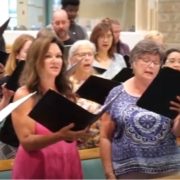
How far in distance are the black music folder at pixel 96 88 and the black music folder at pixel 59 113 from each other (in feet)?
1.92

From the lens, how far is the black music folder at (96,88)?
2770 mm

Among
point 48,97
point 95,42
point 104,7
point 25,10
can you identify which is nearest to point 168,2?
point 104,7

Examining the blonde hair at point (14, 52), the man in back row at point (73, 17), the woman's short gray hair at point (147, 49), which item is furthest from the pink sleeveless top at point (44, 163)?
the man in back row at point (73, 17)

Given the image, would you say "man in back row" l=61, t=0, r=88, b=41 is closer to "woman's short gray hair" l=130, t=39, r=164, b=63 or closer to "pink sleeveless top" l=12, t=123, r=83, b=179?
"woman's short gray hair" l=130, t=39, r=164, b=63

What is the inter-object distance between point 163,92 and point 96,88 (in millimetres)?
530

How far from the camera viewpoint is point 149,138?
8.14 ft

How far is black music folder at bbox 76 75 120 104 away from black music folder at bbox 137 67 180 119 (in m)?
0.47

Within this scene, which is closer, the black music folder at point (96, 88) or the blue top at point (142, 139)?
the blue top at point (142, 139)

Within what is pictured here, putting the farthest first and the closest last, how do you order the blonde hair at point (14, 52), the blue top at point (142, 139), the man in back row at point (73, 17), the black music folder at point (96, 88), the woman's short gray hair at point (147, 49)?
1. the man in back row at point (73, 17)
2. the blonde hair at point (14, 52)
3. the black music folder at point (96, 88)
4. the woman's short gray hair at point (147, 49)
5. the blue top at point (142, 139)

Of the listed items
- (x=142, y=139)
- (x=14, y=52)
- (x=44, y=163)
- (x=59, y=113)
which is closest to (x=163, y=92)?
(x=142, y=139)

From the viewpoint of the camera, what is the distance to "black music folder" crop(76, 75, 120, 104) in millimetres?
2770

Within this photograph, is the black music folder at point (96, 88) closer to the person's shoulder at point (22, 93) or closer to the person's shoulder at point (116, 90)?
the person's shoulder at point (116, 90)

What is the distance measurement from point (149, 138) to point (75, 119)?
0.48 metres

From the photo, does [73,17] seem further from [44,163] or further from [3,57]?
[44,163]
